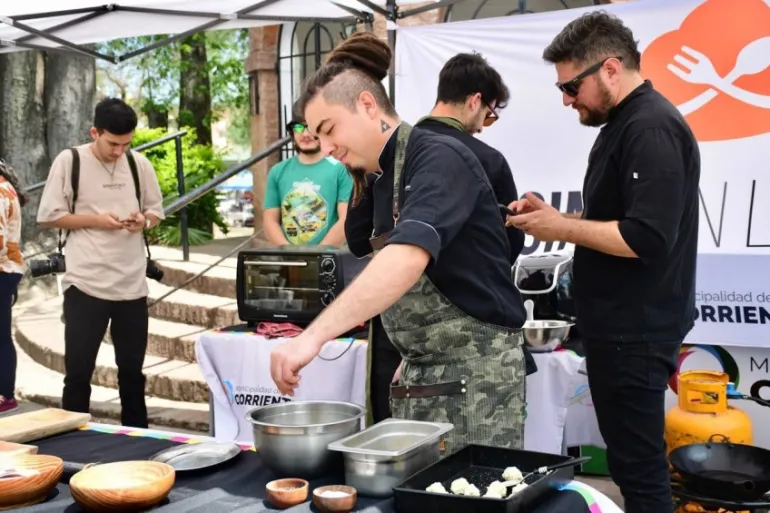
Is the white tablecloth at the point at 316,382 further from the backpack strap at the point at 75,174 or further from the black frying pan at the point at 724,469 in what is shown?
the backpack strap at the point at 75,174

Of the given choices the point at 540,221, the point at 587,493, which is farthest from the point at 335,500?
the point at 540,221

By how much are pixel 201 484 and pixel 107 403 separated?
4521 millimetres

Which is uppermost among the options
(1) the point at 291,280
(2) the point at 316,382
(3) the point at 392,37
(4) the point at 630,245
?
(3) the point at 392,37

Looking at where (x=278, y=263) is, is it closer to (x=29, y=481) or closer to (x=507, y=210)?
(x=507, y=210)

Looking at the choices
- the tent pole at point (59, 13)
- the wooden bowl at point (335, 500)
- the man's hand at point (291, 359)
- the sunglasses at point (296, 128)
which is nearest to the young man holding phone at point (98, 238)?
the sunglasses at point (296, 128)

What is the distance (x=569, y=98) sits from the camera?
278cm

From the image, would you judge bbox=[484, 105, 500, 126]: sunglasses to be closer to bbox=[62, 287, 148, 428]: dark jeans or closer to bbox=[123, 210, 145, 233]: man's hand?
bbox=[123, 210, 145, 233]: man's hand

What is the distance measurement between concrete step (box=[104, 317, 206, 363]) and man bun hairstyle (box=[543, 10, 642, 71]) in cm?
435

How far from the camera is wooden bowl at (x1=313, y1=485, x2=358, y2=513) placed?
1527mm

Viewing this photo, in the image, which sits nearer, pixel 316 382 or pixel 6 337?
pixel 316 382

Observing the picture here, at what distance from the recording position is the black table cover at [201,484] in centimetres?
159

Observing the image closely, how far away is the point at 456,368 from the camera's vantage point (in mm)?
2023

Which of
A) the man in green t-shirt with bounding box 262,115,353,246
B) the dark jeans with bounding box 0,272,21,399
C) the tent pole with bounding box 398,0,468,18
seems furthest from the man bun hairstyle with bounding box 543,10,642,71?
the dark jeans with bounding box 0,272,21,399

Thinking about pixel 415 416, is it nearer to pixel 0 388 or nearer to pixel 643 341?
pixel 643 341
